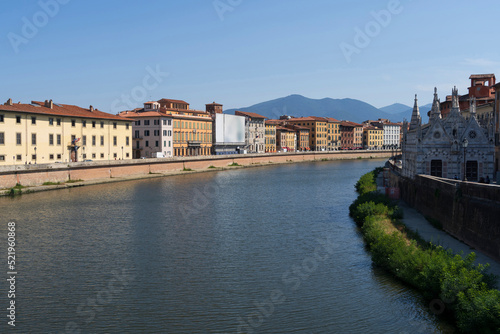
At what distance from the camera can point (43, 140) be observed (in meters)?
67.8

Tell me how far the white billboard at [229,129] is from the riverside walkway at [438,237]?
9376 centimetres

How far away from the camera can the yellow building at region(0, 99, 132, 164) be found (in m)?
62.5

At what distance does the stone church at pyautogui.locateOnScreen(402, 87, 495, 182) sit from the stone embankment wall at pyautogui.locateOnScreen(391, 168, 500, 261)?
3.73 metres

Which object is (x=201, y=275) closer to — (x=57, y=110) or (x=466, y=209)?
(x=466, y=209)

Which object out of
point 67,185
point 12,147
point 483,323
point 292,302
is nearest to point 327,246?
point 292,302

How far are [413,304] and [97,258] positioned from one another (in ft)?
52.2

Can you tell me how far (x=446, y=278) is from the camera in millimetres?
17312

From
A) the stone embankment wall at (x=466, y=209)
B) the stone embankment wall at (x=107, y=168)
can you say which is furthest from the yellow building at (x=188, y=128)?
the stone embankment wall at (x=466, y=209)

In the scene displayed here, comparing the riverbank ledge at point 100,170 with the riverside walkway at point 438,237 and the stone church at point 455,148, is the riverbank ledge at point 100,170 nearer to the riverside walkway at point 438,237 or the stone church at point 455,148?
the riverside walkway at point 438,237

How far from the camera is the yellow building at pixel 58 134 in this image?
205ft

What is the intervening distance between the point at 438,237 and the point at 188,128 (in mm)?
92684

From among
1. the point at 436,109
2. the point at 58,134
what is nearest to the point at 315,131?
the point at 58,134

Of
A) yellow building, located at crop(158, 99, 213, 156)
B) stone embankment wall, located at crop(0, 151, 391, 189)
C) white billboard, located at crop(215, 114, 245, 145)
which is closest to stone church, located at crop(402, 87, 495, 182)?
stone embankment wall, located at crop(0, 151, 391, 189)

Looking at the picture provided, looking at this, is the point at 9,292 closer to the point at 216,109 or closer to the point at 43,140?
the point at 43,140
